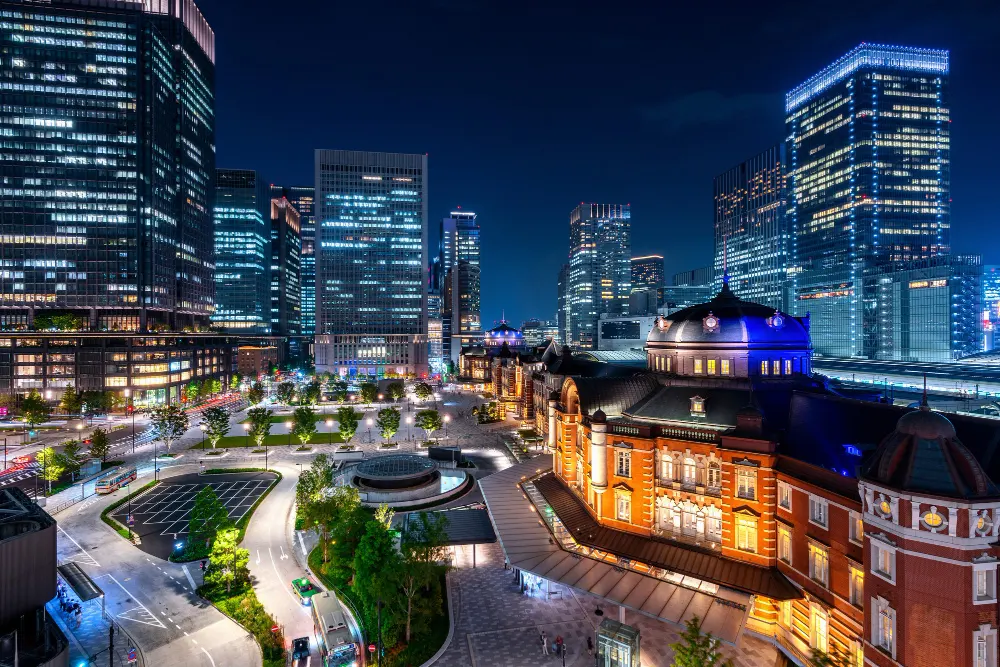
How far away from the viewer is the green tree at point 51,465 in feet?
200

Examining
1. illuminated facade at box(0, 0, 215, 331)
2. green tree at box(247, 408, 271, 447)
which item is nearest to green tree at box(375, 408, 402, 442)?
green tree at box(247, 408, 271, 447)

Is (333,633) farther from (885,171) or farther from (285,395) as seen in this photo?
(885,171)

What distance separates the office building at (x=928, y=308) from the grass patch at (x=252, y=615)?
17680 cm

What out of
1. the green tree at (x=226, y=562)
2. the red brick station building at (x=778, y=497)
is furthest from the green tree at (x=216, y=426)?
the red brick station building at (x=778, y=497)

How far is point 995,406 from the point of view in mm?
68812

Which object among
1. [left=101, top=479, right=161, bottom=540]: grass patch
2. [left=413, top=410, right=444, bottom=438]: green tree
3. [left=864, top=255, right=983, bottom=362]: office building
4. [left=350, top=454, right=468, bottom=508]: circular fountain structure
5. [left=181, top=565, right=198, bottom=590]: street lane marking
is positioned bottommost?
[left=181, top=565, right=198, bottom=590]: street lane marking

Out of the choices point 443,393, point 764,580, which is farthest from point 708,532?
point 443,393

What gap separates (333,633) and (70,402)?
11315 centimetres

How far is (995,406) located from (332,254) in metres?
187

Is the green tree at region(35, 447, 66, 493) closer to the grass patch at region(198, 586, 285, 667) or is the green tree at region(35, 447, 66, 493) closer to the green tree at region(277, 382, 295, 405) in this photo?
the grass patch at region(198, 586, 285, 667)

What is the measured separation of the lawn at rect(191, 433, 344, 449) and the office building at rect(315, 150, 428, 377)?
99.8m

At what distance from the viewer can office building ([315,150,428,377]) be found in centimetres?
18988

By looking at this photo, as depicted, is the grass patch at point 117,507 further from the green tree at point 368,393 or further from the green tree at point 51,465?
the green tree at point 368,393

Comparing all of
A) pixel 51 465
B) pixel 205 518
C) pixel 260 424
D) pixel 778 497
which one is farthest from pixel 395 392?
pixel 778 497
